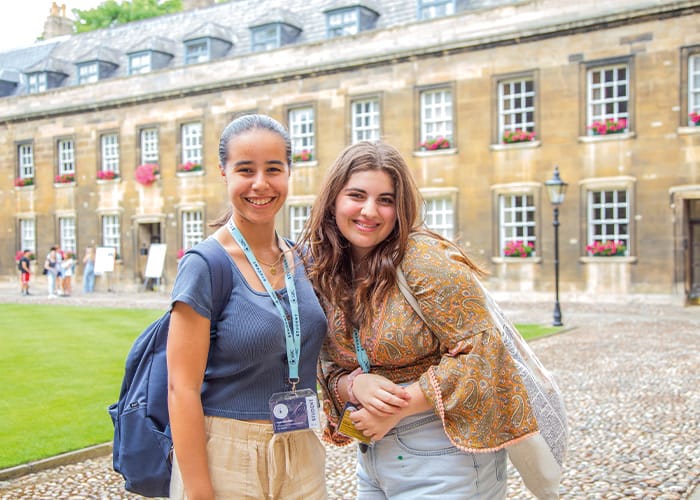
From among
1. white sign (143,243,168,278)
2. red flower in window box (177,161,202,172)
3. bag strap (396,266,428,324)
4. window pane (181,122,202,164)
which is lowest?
white sign (143,243,168,278)

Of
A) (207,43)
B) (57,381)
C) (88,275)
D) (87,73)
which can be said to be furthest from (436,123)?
(87,73)

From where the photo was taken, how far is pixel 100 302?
2055cm

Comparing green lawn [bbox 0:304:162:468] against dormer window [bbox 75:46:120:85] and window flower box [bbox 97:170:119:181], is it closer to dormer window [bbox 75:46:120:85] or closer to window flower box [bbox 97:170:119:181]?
window flower box [bbox 97:170:119:181]

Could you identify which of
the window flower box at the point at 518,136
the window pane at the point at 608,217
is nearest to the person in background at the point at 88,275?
the window flower box at the point at 518,136

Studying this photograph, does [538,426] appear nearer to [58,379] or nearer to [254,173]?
[254,173]

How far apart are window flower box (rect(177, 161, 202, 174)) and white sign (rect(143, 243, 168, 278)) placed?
9.87 ft

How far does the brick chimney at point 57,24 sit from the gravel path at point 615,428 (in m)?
32.9

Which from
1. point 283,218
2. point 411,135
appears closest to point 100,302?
point 283,218

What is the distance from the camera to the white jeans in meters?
2.19

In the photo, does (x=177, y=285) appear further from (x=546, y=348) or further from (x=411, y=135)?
(x=411, y=135)

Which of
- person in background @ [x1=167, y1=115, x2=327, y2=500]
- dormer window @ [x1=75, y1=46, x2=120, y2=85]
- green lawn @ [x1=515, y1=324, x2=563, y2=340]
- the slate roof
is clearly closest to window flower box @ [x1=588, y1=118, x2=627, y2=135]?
the slate roof

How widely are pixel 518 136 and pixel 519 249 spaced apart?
2.94 meters

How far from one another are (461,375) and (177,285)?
82 cm

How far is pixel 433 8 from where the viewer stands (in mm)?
22172
